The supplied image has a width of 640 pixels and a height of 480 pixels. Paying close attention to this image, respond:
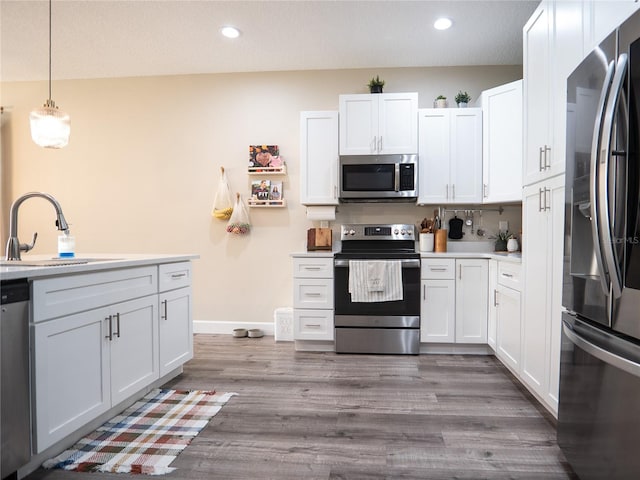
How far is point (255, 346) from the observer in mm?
3590

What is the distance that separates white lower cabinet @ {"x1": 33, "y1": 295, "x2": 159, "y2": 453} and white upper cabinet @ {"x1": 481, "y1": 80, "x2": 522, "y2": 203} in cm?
277

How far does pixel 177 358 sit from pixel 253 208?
1.82m

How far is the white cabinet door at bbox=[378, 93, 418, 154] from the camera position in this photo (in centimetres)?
350

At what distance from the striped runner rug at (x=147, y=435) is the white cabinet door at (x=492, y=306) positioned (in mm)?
2010

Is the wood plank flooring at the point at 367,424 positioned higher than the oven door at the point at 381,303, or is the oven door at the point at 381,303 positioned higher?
the oven door at the point at 381,303

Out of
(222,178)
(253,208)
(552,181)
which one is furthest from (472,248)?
(222,178)

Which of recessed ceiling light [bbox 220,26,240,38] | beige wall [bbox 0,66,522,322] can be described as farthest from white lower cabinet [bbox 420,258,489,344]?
recessed ceiling light [bbox 220,26,240,38]

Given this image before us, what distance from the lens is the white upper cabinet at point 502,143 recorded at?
3.10m

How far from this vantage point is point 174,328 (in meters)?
2.61

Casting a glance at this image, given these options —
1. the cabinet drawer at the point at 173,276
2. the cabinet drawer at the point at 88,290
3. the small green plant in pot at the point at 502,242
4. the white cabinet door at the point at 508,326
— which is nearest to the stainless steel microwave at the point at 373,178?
the small green plant in pot at the point at 502,242

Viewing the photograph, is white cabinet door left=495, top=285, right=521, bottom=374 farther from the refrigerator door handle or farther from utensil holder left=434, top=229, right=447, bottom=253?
the refrigerator door handle

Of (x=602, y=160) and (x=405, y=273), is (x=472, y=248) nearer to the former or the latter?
(x=405, y=273)

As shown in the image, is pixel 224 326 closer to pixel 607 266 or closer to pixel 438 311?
pixel 438 311

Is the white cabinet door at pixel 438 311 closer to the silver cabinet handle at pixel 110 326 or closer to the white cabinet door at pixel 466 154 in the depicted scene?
the white cabinet door at pixel 466 154
